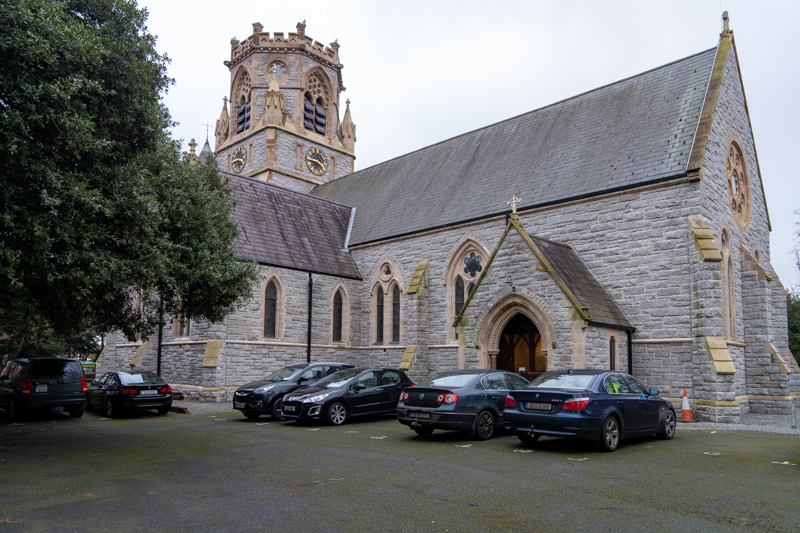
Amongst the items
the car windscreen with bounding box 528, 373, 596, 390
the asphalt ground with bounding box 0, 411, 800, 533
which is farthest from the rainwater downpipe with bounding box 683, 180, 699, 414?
the car windscreen with bounding box 528, 373, 596, 390

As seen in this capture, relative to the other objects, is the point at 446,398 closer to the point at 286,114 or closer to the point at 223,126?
the point at 286,114

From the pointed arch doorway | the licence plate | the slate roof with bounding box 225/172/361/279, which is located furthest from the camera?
the slate roof with bounding box 225/172/361/279

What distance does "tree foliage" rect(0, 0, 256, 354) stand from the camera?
8.00 meters

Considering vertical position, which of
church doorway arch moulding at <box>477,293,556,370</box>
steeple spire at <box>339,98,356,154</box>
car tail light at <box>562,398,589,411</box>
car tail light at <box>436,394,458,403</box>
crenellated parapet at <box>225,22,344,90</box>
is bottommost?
car tail light at <box>436,394,458,403</box>

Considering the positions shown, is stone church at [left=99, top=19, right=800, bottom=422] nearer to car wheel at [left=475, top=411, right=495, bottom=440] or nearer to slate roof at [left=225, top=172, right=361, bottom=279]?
slate roof at [left=225, top=172, right=361, bottom=279]

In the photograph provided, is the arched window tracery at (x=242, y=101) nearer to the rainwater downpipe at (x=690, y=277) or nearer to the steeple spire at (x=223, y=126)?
the steeple spire at (x=223, y=126)

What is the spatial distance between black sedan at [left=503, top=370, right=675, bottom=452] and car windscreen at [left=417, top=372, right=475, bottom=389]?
146cm

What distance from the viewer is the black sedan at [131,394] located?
54.2 ft

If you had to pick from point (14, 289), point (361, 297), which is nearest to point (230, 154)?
point (361, 297)

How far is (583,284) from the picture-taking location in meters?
16.7

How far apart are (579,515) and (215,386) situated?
660 inches

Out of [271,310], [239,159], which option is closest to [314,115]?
[239,159]

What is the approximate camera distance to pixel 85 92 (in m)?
8.77

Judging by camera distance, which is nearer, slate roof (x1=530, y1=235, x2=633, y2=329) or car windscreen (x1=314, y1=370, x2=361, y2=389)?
car windscreen (x1=314, y1=370, x2=361, y2=389)
